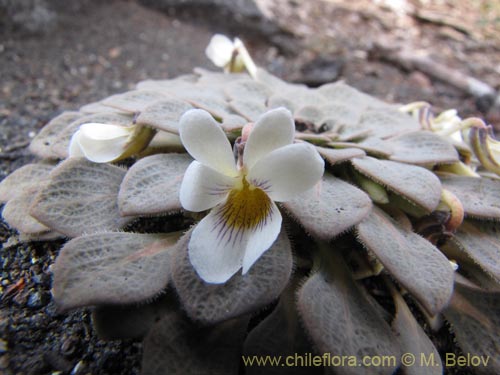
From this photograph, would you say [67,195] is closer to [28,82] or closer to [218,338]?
[218,338]

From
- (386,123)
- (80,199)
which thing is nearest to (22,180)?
(80,199)

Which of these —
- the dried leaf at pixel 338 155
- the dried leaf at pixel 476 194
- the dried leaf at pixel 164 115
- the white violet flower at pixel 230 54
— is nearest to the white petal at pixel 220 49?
the white violet flower at pixel 230 54

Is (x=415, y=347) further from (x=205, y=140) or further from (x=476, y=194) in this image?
(x=205, y=140)

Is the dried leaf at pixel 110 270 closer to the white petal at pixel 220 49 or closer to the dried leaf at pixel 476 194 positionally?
the dried leaf at pixel 476 194

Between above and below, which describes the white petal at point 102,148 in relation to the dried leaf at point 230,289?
above

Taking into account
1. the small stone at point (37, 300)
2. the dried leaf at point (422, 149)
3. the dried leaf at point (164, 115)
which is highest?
the dried leaf at point (164, 115)

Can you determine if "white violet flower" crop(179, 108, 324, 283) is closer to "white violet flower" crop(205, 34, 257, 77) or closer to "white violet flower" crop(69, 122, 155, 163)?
"white violet flower" crop(69, 122, 155, 163)

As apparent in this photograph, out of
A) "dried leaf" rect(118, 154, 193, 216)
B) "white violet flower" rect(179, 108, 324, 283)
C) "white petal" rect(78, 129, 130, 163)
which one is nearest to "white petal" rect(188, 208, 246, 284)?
"white violet flower" rect(179, 108, 324, 283)
